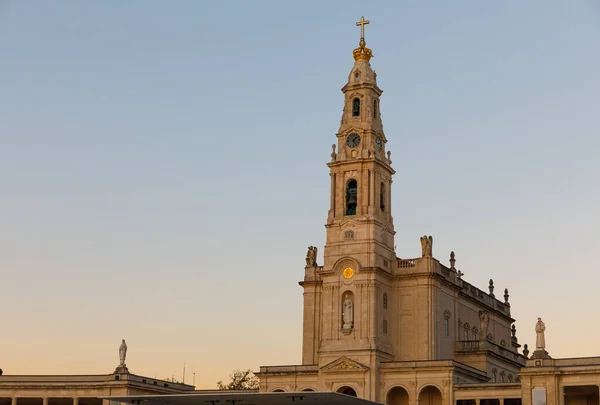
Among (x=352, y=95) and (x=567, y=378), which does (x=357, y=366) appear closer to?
(x=567, y=378)

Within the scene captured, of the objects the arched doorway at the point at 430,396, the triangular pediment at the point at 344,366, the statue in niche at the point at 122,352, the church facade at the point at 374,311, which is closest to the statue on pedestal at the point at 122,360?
the statue in niche at the point at 122,352

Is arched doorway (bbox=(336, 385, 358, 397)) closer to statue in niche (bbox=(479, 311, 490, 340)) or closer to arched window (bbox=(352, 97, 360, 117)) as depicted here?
statue in niche (bbox=(479, 311, 490, 340))

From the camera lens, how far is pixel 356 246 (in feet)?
272

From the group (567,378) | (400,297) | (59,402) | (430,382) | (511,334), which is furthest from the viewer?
(511,334)

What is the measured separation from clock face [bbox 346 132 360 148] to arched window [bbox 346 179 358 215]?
9.68ft

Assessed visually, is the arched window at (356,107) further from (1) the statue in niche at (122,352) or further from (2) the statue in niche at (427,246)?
(1) the statue in niche at (122,352)

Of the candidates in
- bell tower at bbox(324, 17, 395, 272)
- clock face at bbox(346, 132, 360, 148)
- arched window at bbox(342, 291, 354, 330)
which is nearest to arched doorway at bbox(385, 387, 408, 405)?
arched window at bbox(342, 291, 354, 330)

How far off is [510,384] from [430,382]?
6.07 metres

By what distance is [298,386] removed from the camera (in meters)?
82.7

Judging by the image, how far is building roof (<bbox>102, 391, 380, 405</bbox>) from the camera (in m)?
65.5

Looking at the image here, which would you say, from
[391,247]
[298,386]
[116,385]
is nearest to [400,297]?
[391,247]

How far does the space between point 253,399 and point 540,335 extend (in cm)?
2133

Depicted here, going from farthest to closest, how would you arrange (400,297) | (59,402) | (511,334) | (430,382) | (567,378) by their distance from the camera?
(511,334), (59,402), (400,297), (430,382), (567,378)

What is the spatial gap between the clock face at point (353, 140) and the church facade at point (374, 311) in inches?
3.2
